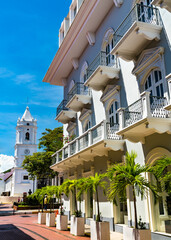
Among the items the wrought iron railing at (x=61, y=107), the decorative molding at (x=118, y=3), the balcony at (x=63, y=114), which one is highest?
the decorative molding at (x=118, y=3)

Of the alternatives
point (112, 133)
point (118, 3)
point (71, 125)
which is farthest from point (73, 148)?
point (118, 3)

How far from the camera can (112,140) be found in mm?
12648

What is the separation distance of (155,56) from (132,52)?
1682mm

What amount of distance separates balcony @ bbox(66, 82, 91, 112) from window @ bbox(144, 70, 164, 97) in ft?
22.4

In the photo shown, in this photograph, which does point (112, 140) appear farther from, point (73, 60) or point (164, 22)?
point (73, 60)

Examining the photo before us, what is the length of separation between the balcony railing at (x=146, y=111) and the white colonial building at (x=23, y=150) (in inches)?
2076

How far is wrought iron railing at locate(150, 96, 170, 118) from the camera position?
9734 millimetres

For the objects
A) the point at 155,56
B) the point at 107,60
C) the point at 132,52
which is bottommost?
the point at 155,56

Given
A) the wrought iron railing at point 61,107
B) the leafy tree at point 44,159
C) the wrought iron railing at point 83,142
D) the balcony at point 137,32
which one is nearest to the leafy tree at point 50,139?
the leafy tree at point 44,159

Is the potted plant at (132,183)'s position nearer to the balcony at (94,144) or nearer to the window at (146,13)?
the balcony at (94,144)

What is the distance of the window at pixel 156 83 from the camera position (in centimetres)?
1059


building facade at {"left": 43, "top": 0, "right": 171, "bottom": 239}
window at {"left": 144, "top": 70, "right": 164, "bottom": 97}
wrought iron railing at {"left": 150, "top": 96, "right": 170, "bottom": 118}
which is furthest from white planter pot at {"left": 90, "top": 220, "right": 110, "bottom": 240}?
window at {"left": 144, "top": 70, "right": 164, "bottom": 97}

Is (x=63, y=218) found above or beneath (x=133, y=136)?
beneath

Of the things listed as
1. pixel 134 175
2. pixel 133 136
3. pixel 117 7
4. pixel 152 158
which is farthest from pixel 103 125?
pixel 117 7
